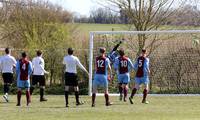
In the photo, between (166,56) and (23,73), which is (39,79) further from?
(166,56)

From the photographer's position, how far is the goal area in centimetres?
2908

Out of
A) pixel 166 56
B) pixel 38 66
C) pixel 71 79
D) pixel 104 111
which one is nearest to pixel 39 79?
pixel 38 66

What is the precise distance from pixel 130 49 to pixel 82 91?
3346 millimetres

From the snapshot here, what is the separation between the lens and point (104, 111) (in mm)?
20469

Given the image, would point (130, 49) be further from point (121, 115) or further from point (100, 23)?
point (100, 23)

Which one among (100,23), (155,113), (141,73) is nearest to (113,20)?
(100,23)

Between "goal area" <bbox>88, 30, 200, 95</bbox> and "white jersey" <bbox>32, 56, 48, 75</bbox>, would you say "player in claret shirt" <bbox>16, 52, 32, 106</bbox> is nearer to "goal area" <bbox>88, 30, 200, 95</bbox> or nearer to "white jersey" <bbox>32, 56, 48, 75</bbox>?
"white jersey" <bbox>32, 56, 48, 75</bbox>

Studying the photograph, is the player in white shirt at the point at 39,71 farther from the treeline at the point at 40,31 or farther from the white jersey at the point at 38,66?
the treeline at the point at 40,31

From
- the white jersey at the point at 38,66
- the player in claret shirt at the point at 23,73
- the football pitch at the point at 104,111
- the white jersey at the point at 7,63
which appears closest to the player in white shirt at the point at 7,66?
the white jersey at the point at 7,63

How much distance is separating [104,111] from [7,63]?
6.42 meters

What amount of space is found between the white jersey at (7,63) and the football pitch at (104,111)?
4.35 feet

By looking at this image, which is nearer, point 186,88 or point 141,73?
point 141,73

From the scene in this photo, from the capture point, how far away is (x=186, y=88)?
29.0 m

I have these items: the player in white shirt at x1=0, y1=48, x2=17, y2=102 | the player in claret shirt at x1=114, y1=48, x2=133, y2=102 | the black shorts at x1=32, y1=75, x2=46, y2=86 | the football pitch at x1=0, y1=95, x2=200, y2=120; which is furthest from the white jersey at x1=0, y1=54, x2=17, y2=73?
the player in claret shirt at x1=114, y1=48, x2=133, y2=102
